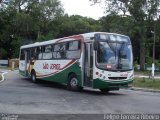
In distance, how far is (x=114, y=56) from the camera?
20.3 metres

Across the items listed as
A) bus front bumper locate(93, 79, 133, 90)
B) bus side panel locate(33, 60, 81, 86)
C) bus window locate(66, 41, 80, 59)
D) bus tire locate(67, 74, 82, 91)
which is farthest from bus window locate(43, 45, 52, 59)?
bus front bumper locate(93, 79, 133, 90)

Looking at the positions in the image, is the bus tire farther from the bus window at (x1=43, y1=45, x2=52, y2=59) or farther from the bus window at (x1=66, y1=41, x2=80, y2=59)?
the bus window at (x1=43, y1=45, x2=52, y2=59)

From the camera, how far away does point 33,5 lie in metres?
81.9

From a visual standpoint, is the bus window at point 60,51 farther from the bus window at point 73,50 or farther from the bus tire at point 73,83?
the bus tire at point 73,83

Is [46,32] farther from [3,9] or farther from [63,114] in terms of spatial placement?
[63,114]

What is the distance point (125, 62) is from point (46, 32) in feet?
209

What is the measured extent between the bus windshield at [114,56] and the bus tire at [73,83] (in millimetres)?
2317

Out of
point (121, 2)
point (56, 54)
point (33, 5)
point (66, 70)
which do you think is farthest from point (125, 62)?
point (33, 5)

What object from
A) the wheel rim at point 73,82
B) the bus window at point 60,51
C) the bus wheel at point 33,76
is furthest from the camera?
the bus wheel at point 33,76

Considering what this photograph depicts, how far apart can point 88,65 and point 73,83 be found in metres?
1.85

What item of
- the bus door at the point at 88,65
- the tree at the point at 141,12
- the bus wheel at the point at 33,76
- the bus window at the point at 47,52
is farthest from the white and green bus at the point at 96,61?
the tree at the point at 141,12

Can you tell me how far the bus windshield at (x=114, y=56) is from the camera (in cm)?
2016

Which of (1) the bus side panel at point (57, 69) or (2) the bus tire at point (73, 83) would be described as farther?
(1) the bus side panel at point (57, 69)

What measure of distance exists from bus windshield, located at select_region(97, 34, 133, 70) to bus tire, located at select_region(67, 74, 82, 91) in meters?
2.32
